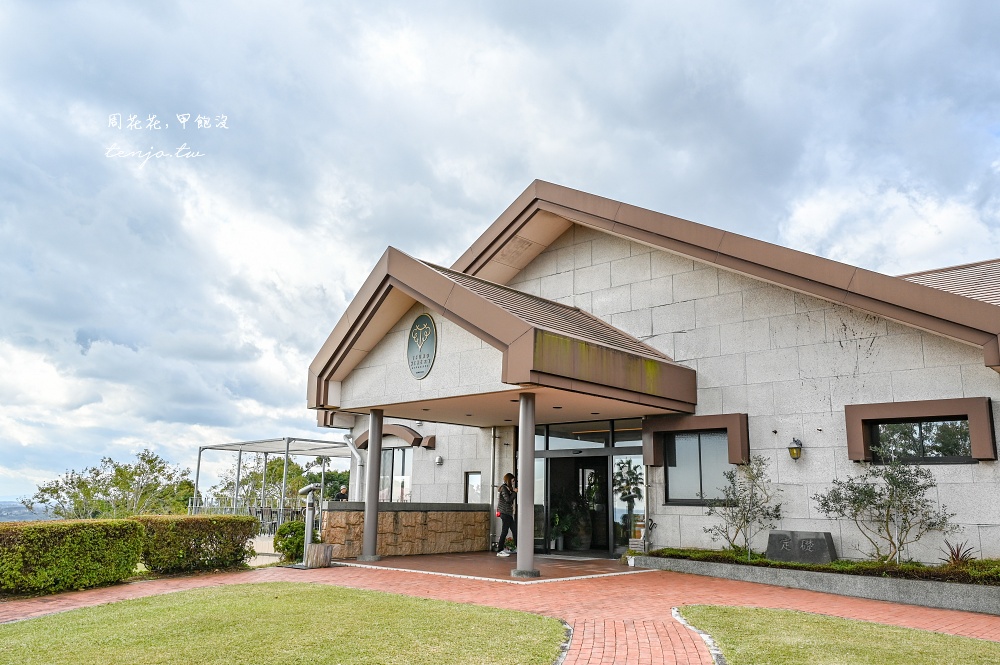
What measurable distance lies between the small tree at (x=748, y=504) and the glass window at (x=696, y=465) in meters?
0.43

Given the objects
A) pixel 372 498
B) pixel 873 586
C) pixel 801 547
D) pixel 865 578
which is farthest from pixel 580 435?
pixel 873 586

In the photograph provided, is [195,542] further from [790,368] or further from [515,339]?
[790,368]

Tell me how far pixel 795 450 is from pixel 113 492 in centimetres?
2105

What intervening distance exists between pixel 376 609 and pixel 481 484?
32.3 ft

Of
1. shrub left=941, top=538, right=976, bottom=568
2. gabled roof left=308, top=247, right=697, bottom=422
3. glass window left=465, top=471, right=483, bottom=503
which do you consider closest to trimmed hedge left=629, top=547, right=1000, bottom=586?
shrub left=941, top=538, right=976, bottom=568

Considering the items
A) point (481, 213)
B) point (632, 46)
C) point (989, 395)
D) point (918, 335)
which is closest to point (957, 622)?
point (989, 395)

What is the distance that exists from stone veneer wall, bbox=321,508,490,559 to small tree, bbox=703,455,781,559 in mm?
6043

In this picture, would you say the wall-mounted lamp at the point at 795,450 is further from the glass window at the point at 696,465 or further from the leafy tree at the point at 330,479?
the leafy tree at the point at 330,479

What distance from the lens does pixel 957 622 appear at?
8.82m

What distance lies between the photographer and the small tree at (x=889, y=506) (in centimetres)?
1094

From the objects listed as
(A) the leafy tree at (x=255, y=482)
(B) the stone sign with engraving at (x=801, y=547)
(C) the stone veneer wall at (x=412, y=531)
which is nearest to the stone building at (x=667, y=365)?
(B) the stone sign with engraving at (x=801, y=547)

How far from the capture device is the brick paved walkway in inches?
277

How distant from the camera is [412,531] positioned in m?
15.8

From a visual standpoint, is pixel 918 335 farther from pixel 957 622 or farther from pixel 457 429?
pixel 457 429
